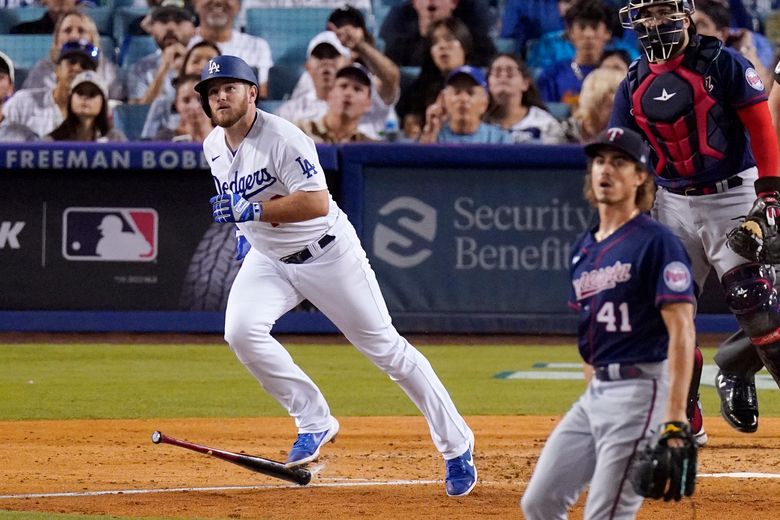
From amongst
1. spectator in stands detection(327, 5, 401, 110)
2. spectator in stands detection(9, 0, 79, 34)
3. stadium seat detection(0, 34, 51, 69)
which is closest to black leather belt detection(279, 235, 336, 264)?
spectator in stands detection(327, 5, 401, 110)

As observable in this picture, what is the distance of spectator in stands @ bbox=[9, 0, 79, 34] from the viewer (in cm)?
1389

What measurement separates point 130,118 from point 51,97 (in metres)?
0.74

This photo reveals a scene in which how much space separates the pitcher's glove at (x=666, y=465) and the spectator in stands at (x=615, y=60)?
27.5 ft

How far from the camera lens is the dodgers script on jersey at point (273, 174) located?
18.6 feet

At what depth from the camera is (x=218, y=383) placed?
9602 mm

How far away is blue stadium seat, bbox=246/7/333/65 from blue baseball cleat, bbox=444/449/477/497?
8.62 meters

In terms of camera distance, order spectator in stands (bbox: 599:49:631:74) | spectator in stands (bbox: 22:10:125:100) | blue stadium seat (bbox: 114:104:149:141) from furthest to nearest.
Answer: spectator in stands (bbox: 22:10:125:100)
blue stadium seat (bbox: 114:104:149:141)
spectator in stands (bbox: 599:49:631:74)

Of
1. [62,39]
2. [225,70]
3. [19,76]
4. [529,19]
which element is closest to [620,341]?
[225,70]

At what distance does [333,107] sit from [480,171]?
4.56ft

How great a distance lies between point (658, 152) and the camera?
6.04m

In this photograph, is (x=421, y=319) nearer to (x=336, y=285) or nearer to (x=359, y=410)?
(x=359, y=410)

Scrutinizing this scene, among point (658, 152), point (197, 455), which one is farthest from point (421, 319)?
point (658, 152)

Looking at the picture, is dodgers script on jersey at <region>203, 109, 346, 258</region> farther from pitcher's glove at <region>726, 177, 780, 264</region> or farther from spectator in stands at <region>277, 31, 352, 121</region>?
spectator in stands at <region>277, 31, 352, 121</region>

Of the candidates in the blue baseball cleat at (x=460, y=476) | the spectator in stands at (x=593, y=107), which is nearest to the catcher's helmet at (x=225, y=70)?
the blue baseball cleat at (x=460, y=476)
